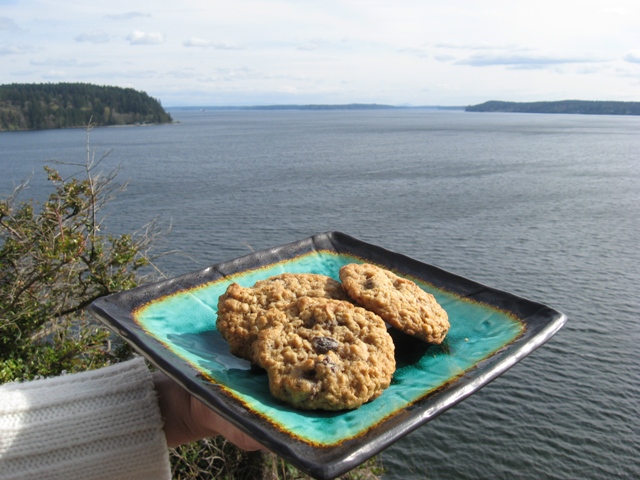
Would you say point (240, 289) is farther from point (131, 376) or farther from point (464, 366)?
point (464, 366)

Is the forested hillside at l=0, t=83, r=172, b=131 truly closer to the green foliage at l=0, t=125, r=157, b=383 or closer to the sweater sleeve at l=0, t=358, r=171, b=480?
the green foliage at l=0, t=125, r=157, b=383

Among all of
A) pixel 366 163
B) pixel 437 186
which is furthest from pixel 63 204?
pixel 366 163

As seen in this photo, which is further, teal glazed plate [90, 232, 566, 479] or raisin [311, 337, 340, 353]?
raisin [311, 337, 340, 353]

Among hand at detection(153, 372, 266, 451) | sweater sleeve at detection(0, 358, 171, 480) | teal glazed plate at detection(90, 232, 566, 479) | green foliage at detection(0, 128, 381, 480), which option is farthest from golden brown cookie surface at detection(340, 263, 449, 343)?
green foliage at detection(0, 128, 381, 480)

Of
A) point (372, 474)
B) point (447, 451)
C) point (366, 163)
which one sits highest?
point (366, 163)

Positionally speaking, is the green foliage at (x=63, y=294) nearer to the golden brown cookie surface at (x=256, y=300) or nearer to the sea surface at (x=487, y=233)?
the sea surface at (x=487, y=233)

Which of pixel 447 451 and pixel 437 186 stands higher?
pixel 437 186

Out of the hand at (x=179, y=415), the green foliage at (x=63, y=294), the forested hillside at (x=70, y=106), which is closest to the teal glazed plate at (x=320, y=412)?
the hand at (x=179, y=415)
